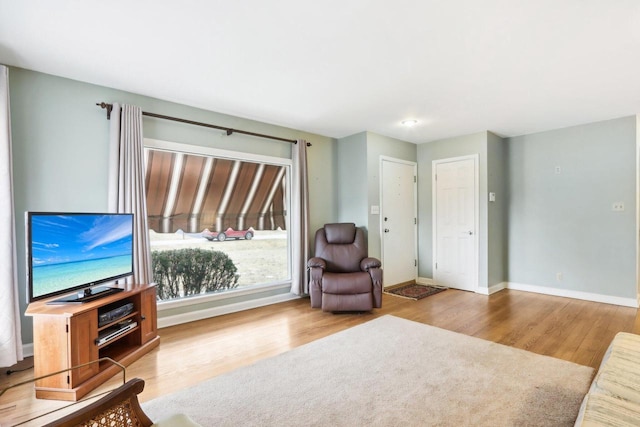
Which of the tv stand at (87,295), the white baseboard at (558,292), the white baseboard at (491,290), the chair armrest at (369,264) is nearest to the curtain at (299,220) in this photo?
the chair armrest at (369,264)

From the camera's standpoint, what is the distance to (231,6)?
6.23ft

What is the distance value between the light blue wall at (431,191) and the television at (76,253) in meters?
4.35

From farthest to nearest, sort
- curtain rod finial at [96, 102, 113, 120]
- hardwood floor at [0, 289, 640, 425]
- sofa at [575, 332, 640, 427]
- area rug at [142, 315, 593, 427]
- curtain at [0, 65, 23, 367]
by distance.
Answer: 1. curtain rod finial at [96, 102, 113, 120]
2. hardwood floor at [0, 289, 640, 425]
3. curtain at [0, 65, 23, 367]
4. area rug at [142, 315, 593, 427]
5. sofa at [575, 332, 640, 427]

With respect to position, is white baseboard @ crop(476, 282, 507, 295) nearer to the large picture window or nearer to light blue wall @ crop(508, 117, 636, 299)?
light blue wall @ crop(508, 117, 636, 299)

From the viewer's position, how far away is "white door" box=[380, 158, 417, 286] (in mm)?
4945

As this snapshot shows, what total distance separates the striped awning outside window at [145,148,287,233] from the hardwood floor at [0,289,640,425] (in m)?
1.13

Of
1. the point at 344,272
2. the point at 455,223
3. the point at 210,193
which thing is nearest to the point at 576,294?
the point at 455,223

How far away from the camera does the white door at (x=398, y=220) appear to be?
16.2 ft

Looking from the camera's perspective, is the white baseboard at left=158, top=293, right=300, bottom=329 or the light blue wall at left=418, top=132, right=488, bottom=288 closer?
the white baseboard at left=158, top=293, right=300, bottom=329

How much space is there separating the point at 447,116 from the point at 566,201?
87.1 inches

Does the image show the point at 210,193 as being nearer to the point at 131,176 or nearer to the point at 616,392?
the point at 131,176

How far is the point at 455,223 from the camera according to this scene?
199 inches

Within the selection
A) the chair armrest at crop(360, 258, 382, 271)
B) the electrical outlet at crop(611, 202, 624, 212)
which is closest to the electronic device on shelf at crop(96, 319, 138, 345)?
the chair armrest at crop(360, 258, 382, 271)

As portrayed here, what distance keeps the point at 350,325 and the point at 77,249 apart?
2535 millimetres
